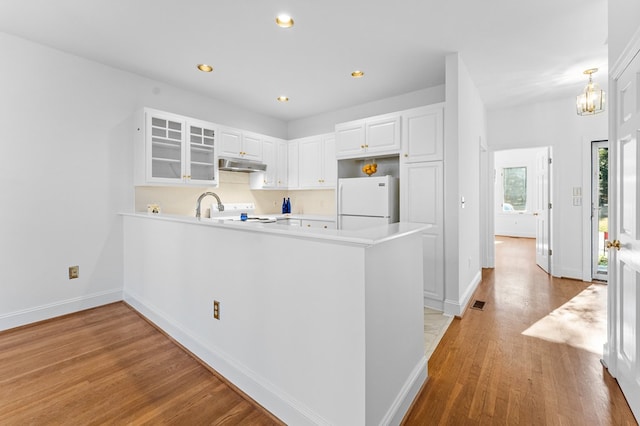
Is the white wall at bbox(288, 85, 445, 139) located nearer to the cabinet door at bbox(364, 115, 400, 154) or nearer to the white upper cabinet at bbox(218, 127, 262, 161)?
the cabinet door at bbox(364, 115, 400, 154)

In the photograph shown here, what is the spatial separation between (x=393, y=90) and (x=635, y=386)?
360 centimetres

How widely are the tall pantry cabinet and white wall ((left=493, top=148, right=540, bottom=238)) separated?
257 inches

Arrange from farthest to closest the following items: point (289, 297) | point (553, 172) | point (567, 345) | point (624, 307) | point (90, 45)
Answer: point (553, 172), point (90, 45), point (567, 345), point (624, 307), point (289, 297)

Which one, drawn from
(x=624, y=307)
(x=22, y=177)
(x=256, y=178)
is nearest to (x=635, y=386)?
(x=624, y=307)

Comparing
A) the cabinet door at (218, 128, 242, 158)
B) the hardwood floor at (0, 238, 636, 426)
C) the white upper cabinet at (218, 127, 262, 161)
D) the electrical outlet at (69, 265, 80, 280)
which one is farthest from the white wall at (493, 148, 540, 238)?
the electrical outlet at (69, 265, 80, 280)

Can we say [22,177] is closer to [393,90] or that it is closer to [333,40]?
[333,40]

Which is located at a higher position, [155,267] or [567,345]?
[155,267]

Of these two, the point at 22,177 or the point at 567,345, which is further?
the point at 22,177

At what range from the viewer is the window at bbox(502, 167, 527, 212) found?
336 inches

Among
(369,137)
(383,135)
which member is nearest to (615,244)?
(383,135)

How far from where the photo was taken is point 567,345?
232cm

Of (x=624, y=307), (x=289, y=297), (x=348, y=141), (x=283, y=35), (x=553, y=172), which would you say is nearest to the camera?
(x=289, y=297)

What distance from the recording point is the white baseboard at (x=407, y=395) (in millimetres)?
1408

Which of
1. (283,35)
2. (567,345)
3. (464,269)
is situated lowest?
(567,345)
